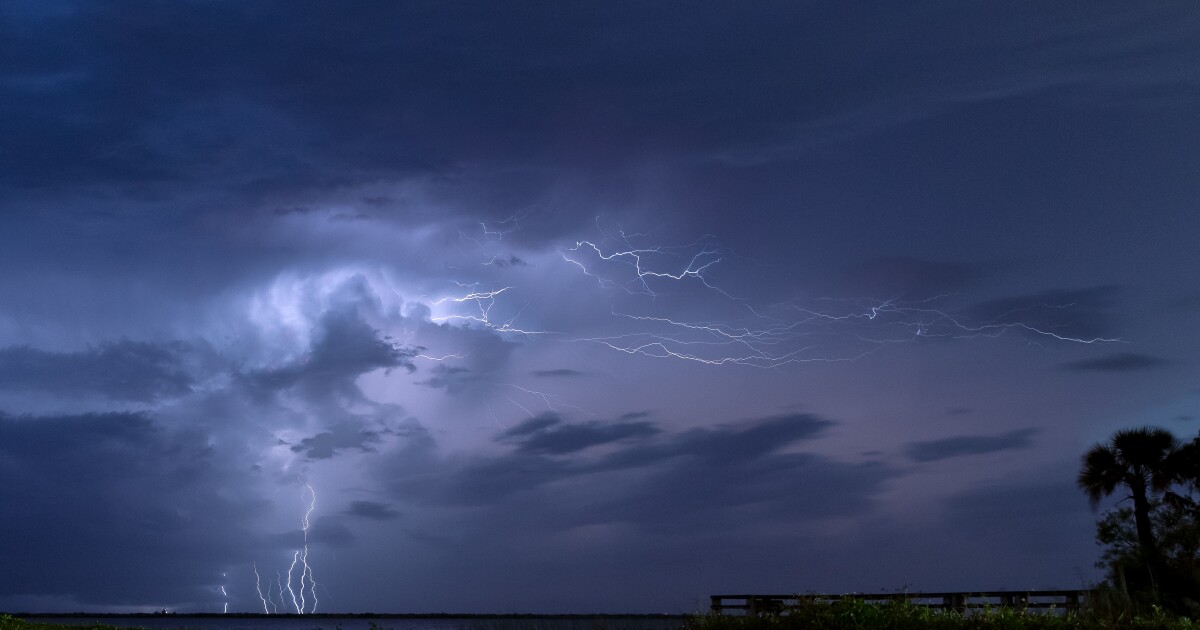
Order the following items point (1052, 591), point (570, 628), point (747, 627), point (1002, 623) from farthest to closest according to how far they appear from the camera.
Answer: point (570, 628)
point (1052, 591)
point (747, 627)
point (1002, 623)

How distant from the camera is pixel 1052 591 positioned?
77.8ft

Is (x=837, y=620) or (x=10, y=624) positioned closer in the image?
(x=837, y=620)

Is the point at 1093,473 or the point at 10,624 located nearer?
the point at 10,624

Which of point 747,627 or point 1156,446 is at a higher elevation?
point 1156,446

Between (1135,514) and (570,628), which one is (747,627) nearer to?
(570,628)

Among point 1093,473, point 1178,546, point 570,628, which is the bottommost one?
point 570,628

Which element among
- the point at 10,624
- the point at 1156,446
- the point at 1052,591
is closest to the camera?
the point at 10,624

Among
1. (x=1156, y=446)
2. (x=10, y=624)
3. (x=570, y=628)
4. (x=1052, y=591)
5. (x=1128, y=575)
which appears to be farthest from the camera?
(x=1156, y=446)

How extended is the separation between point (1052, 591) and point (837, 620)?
13159 millimetres

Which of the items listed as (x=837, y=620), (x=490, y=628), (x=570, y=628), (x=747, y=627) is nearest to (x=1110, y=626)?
(x=837, y=620)

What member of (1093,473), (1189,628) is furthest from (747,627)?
(1093,473)

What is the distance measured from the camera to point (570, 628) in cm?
2806

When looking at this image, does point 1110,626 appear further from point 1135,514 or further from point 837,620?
point 1135,514

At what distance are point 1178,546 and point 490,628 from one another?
22685 millimetres
